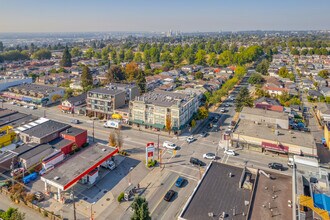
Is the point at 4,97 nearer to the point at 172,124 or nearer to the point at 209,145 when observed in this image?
the point at 172,124

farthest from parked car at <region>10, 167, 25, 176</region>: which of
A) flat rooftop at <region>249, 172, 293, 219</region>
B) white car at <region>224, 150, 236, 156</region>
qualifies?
white car at <region>224, 150, 236, 156</region>

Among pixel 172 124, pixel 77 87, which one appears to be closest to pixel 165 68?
pixel 77 87

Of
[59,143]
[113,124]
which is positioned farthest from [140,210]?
[113,124]

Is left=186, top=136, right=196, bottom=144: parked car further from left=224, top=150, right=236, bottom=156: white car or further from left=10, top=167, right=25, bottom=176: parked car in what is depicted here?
left=10, top=167, right=25, bottom=176: parked car

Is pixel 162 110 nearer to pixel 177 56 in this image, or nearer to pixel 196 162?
pixel 196 162

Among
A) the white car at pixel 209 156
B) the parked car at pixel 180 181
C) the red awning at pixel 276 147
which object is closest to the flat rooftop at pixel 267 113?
the red awning at pixel 276 147

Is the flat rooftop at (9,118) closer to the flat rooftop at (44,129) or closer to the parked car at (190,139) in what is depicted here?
the flat rooftop at (44,129)

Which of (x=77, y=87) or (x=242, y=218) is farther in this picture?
(x=77, y=87)
